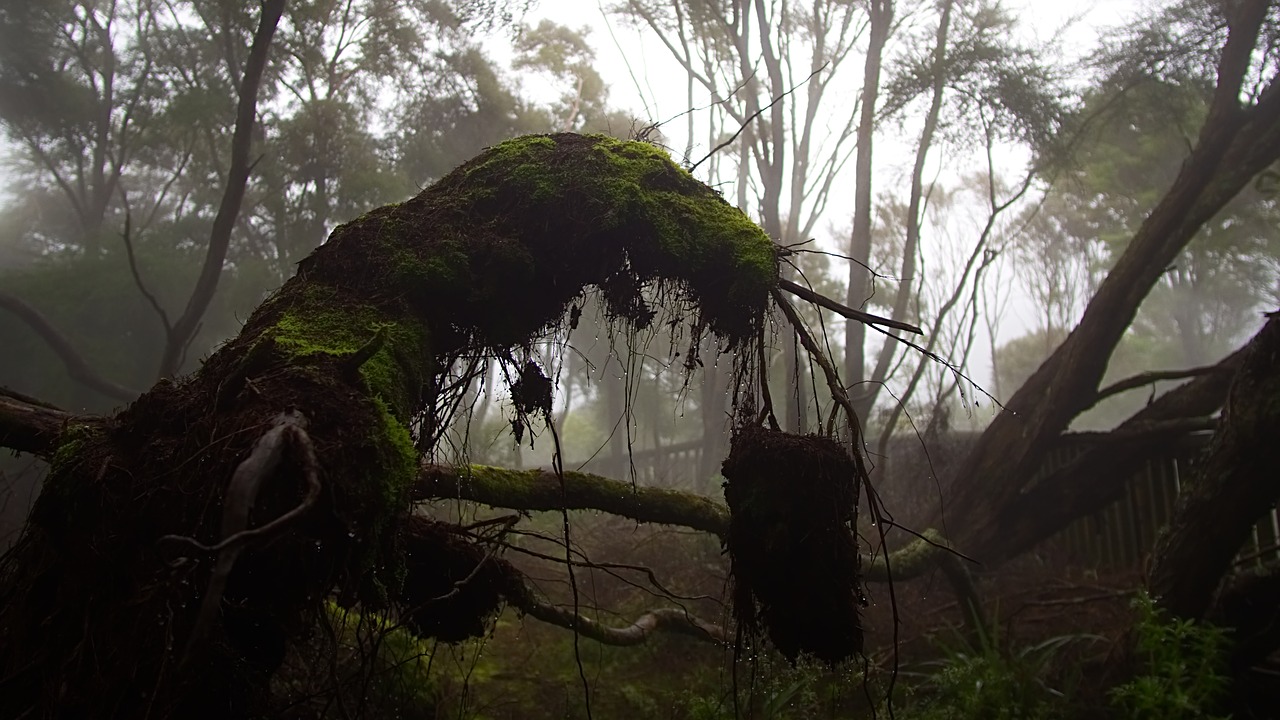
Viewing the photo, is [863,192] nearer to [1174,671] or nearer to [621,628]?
[1174,671]

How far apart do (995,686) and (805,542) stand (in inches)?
141

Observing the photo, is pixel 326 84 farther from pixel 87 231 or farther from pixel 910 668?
pixel 910 668

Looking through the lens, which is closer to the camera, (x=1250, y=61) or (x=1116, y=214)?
(x=1250, y=61)

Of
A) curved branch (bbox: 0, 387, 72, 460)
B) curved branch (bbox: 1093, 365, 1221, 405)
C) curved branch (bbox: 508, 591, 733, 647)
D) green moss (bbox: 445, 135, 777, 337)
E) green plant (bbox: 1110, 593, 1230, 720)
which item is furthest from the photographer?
curved branch (bbox: 1093, 365, 1221, 405)

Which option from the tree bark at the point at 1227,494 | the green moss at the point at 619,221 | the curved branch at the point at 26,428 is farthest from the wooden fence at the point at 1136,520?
the curved branch at the point at 26,428

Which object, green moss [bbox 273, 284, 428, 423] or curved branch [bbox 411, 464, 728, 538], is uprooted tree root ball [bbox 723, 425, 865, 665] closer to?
curved branch [bbox 411, 464, 728, 538]

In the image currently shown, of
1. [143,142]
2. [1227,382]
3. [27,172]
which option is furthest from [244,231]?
[1227,382]

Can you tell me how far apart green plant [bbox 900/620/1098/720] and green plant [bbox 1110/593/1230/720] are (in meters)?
0.48

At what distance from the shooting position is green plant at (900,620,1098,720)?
462cm

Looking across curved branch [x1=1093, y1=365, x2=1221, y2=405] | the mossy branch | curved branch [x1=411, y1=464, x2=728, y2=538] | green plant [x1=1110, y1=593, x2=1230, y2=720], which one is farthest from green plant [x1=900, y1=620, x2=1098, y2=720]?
curved branch [x1=1093, y1=365, x2=1221, y2=405]

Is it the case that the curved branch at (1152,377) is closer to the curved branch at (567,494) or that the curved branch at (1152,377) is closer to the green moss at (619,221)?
the curved branch at (567,494)

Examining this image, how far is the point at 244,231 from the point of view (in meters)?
12.5

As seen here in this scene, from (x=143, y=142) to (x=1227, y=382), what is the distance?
1615cm

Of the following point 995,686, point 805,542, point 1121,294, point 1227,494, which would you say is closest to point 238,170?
point 805,542
